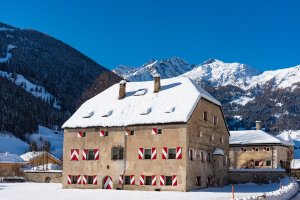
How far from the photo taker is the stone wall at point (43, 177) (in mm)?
62312

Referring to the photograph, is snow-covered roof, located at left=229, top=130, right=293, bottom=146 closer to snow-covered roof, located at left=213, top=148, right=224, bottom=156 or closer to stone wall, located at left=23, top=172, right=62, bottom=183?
snow-covered roof, located at left=213, top=148, right=224, bottom=156

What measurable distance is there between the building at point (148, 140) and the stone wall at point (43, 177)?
12.2m

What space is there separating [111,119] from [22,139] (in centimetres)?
15488

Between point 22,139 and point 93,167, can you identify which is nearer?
point 93,167

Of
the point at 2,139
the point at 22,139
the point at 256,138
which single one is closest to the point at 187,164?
the point at 256,138

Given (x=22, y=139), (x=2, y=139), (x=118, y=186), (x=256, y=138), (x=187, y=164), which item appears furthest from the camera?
(x=22, y=139)

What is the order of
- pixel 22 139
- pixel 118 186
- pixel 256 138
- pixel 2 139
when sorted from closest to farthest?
pixel 118 186 → pixel 256 138 → pixel 2 139 → pixel 22 139

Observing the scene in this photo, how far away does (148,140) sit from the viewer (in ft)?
151

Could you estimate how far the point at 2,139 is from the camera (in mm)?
178000

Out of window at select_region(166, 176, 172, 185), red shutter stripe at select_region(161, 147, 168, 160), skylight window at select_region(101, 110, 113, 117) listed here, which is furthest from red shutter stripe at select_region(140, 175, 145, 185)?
skylight window at select_region(101, 110, 113, 117)

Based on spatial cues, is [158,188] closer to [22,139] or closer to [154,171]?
[154,171]

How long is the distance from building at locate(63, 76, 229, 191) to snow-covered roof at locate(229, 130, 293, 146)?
18576 mm

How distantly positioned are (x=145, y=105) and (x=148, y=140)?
409 centimetres

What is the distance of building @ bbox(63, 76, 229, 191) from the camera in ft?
147
